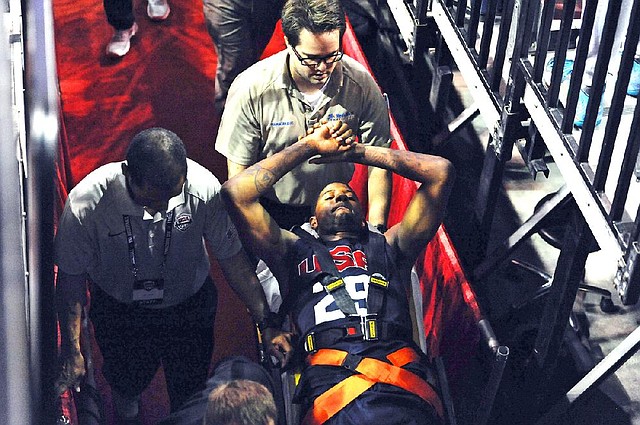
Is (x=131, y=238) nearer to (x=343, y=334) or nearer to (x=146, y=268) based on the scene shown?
(x=146, y=268)

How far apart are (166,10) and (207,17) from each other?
43.8 inches

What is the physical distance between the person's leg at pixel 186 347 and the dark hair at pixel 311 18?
0.85 meters

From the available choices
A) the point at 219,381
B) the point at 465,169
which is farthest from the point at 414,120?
the point at 219,381

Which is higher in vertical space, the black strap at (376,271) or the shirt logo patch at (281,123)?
the shirt logo patch at (281,123)

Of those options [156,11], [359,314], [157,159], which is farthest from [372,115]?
[156,11]

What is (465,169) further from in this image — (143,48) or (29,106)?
(29,106)

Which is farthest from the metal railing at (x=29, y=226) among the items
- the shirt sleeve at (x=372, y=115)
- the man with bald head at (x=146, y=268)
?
the shirt sleeve at (x=372, y=115)

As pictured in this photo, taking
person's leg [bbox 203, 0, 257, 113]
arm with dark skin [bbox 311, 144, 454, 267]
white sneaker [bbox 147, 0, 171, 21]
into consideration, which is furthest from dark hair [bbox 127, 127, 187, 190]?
white sneaker [bbox 147, 0, 171, 21]

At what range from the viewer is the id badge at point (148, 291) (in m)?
2.78

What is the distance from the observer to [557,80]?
3.14 m

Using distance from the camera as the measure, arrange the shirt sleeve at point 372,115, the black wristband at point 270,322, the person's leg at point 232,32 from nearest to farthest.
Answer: the black wristband at point 270,322 → the shirt sleeve at point 372,115 → the person's leg at point 232,32

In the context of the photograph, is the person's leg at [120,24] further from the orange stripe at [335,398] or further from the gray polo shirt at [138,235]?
the orange stripe at [335,398]

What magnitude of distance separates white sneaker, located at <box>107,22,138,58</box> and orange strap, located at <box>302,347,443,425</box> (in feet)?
7.36

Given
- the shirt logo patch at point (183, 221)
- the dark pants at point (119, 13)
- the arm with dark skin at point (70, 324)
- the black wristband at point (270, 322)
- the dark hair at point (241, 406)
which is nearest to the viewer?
the dark hair at point (241, 406)
